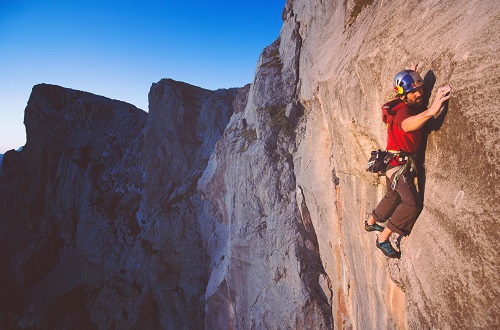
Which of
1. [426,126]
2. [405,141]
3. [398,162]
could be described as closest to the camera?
[405,141]

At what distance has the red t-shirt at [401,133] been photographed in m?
5.33

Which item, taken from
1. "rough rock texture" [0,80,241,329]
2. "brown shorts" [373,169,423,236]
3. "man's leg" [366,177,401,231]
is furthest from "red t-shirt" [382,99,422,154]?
"rough rock texture" [0,80,241,329]

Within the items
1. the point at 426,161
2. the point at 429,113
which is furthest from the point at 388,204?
the point at 429,113

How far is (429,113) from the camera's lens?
4.69 metres

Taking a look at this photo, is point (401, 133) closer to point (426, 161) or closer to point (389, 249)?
point (426, 161)

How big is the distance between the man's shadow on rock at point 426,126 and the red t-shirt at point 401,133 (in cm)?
23

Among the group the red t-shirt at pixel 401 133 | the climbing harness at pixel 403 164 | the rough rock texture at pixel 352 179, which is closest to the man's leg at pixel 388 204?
the climbing harness at pixel 403 164

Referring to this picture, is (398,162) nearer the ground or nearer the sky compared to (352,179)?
nearer the sky

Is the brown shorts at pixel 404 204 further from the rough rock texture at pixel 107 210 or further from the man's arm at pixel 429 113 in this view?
the rough rock texture at pixel 107 210

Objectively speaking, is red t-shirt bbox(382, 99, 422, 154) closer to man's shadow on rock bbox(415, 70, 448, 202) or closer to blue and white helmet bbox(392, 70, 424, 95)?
man's shadow on rock bbox(415, 70, 448, 202)

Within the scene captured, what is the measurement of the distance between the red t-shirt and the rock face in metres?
0.38

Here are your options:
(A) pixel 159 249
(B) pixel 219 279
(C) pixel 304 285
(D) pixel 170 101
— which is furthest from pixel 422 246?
(D) pixel 170 101

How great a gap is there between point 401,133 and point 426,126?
23.8 inches

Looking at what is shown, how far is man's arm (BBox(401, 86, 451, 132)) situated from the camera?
459 centimetres
